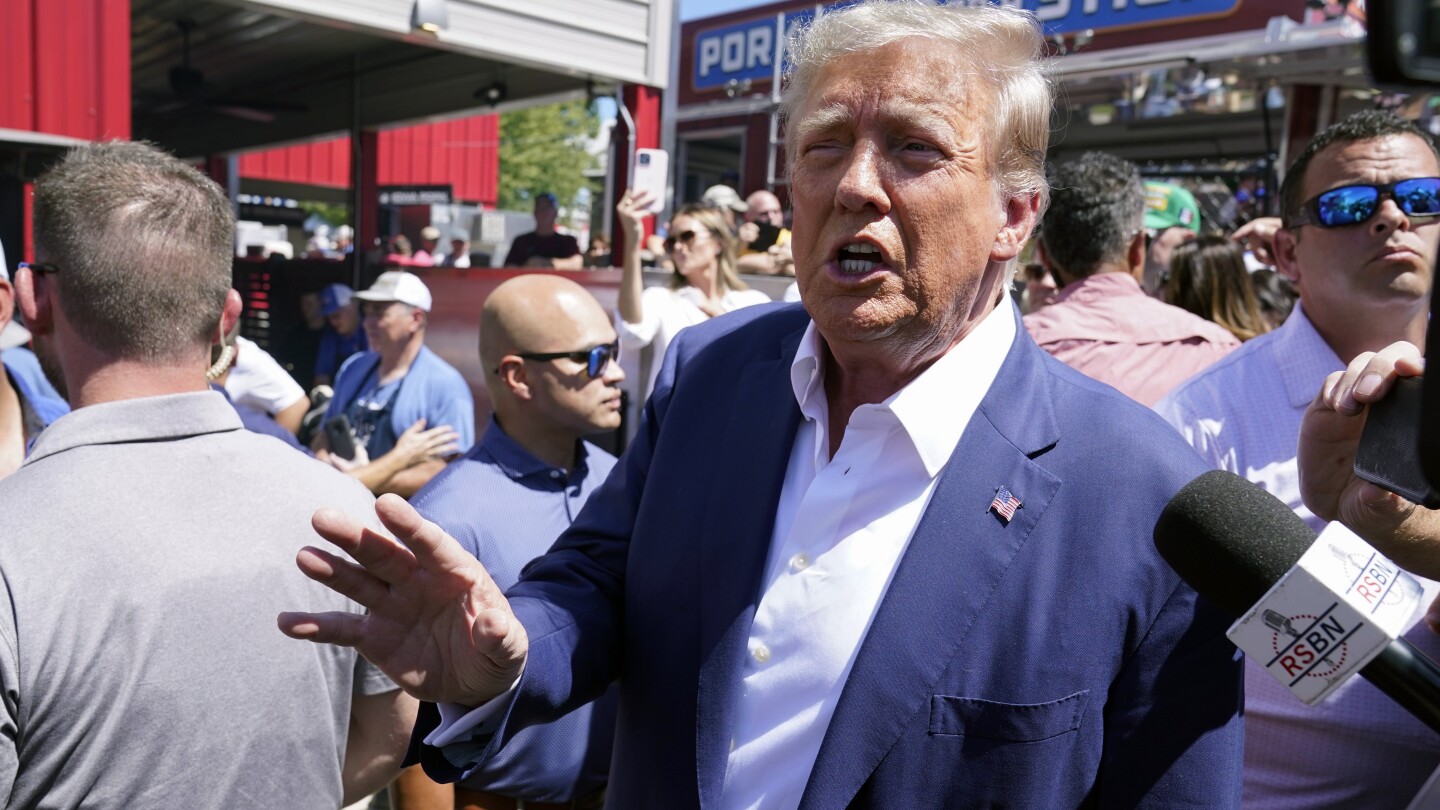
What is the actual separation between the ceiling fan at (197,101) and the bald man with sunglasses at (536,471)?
10.7 metres

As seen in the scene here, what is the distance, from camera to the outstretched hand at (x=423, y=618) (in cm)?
140

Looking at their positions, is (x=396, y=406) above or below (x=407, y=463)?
above

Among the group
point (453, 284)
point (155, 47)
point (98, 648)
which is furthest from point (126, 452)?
point (155, 47)

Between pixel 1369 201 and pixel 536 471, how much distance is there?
7.10ft

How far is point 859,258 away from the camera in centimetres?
164

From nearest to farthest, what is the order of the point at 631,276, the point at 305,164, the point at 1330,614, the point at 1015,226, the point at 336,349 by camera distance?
the point at 1330,614 < the point at 1015,226 < the point at 631,276 < the point at 336,349 < the point at 305,164

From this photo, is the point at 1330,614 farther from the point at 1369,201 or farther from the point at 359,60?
the point at 359,60

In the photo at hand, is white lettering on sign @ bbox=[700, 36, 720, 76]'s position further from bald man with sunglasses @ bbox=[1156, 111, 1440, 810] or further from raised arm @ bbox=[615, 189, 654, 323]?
bald man with sunglasses @ bbox=[1156, 111, 1440, 810]

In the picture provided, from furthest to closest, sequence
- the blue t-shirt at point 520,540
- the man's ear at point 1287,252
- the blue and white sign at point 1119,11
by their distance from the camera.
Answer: the blue and white sign at point 1119,11 → the blue t-shirt at point 520,540 → the man's ear at point 1287,252

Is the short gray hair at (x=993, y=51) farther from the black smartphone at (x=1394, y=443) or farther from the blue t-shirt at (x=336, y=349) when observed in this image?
the blue t-shirt at (x=336, y=349)

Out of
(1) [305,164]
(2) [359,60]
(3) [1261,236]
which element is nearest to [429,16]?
(2) [359,60]

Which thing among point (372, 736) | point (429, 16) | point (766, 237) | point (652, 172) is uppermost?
point (429, 16)

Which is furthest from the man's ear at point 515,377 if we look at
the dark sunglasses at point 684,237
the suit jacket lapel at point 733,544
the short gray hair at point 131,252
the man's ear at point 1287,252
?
the dark sunglasses at point 684,237

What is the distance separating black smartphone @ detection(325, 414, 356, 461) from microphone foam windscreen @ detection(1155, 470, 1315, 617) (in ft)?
12.9
